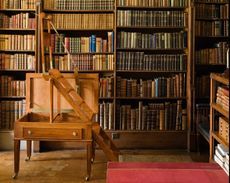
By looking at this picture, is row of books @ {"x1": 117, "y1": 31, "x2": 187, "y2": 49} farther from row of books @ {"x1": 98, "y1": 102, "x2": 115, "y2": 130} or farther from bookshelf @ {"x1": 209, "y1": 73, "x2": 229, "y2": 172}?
→ bookshelf @ {"x1": 209, "y1": 73, "x2": 229, "y2": 172}

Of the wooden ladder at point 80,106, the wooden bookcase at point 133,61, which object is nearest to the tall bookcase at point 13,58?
the wooden bookcase at point 133,61

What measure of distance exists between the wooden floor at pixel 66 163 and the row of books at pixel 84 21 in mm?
1641

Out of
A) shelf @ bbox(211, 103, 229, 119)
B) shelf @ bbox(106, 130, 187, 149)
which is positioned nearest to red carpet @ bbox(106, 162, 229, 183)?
shelf @ bbox(211, 103, 229, 119)

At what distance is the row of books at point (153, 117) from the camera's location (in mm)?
5008

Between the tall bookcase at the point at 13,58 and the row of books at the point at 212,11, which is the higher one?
the row of books at the point at 212,11

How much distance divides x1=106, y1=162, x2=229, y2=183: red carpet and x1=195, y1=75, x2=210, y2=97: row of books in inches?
94.6

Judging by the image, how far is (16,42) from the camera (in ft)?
16.3

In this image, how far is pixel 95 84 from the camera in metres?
4.20

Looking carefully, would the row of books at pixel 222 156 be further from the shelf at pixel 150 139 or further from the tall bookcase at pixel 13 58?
the tall bookcase at pixel 13 58

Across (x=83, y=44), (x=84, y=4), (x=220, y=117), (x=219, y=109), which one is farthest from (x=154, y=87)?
(x=219, y=109)

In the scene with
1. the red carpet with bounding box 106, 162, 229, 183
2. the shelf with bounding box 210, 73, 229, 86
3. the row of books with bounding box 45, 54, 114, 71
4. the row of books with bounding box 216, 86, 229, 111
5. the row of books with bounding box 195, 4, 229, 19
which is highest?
the row of books with bounding box 195, 4, 229, 19

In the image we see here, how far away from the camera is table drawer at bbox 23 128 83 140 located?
3.81 meters

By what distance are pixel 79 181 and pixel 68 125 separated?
22.3 inches

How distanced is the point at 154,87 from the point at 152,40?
62cm
